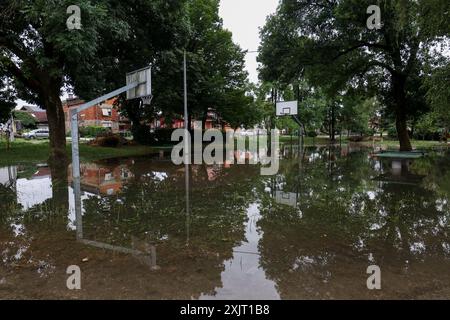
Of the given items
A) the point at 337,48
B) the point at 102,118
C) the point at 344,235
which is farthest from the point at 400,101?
the point at 102,118

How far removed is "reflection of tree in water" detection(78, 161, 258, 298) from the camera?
145 inches

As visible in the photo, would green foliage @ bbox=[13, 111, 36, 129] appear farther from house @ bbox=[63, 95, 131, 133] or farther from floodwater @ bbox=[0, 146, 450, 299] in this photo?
floodwater @ bbox=[0, 146, 450, 299]

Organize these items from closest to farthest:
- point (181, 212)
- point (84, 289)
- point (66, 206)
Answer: point (84, 289)
point (181, 212)
point (66, 206)

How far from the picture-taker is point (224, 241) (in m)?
4.80

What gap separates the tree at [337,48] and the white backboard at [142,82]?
13066 mm

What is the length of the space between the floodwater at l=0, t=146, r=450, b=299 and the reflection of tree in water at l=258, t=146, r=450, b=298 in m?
0.02

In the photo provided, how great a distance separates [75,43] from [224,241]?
27.5 ft

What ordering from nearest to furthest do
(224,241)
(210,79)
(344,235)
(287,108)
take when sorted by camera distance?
(224,241)
(344,235)
(287,108)
(210,79)

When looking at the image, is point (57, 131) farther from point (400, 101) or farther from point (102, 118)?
point (102, 118)
